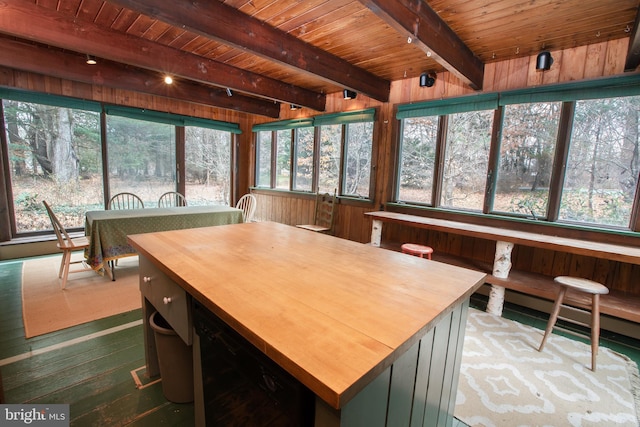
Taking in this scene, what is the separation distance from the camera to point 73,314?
2.54 metres

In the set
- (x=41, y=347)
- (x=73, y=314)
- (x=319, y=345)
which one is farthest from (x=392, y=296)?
(x=73, y=314)

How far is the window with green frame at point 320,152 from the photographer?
4.38 meters

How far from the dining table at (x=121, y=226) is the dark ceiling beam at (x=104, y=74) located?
64.6 inches

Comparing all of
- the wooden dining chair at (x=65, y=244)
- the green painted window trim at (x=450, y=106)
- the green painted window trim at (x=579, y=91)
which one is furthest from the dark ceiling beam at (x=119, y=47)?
the green painted window trim at (x=579, y=91)

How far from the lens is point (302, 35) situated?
2.76 meters

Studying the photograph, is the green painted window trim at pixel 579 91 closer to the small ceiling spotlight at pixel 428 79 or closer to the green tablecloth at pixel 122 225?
the small ceiling spotlight at pixel 428 79

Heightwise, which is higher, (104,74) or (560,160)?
(104,74)

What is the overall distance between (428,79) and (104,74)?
3.98 m

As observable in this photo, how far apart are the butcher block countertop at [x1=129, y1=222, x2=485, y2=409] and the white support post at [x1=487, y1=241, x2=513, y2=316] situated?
71.5 inches

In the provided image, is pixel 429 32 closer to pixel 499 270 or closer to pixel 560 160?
pixel 560 160

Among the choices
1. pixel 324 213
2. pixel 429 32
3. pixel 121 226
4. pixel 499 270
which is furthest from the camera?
pixel 324 213

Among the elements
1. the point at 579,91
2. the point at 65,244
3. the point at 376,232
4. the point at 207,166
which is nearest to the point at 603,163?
the point at 579,91

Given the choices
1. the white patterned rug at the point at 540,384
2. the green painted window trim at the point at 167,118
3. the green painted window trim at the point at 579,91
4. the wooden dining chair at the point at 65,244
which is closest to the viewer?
the white patterned rug at the point at 540,384

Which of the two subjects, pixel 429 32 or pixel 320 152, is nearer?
pixel 429 32
